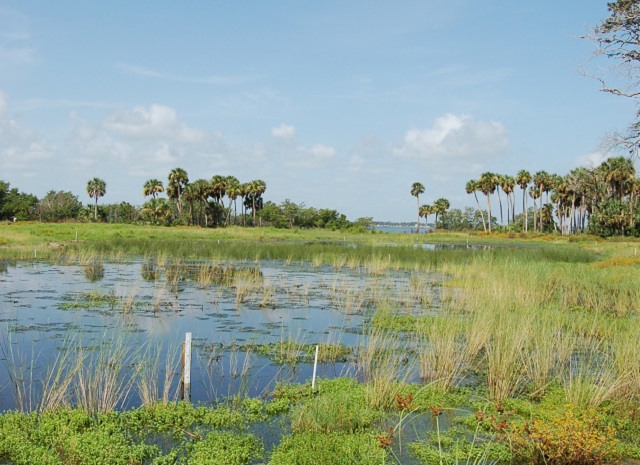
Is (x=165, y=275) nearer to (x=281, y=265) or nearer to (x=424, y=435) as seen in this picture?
(x=281, y=265)

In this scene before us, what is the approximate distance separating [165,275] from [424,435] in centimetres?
1997

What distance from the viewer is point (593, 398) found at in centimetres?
809

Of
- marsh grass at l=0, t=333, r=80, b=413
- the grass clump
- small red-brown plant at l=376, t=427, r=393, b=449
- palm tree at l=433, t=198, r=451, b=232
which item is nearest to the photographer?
small red-brown plant at l=376, t=427, r=393, b=449

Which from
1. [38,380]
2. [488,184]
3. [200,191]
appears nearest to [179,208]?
[200,191]

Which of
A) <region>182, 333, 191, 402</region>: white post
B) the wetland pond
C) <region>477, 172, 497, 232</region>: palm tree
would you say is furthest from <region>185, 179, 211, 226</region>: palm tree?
<region>182, 333, 191, 402</region>: white post

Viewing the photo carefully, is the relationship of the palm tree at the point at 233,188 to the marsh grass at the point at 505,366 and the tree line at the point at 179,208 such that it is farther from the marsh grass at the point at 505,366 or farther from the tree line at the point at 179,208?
the marsh grass at the point at 505,366

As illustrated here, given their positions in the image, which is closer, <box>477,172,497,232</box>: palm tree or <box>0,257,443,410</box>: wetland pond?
<box>0,257,443,410</box>: wetland pond

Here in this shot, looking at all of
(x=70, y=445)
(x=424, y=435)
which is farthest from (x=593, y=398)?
(x=70, y=445)

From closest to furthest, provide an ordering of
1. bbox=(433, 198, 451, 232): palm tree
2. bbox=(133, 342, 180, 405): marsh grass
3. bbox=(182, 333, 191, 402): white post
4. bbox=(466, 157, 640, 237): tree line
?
bbox=(133, 342, 180, 405): marsh grass
bbox=(182, 333, 191, 402): white post
bbox=(466, 157, 640, 237): tree line
bbox=(433, 198, 451, 232): palm tree

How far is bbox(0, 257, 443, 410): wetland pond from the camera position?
33.1 ft

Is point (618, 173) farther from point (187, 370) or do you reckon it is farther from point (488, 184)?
point (187, 370)

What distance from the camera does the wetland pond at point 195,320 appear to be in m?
10.1

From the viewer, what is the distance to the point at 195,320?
1523 centimetres

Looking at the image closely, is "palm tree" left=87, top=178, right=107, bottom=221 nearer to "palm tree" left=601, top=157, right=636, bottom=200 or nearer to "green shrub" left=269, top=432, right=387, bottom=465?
"palm tree" left=601, top=157, right=636, bottom=200
